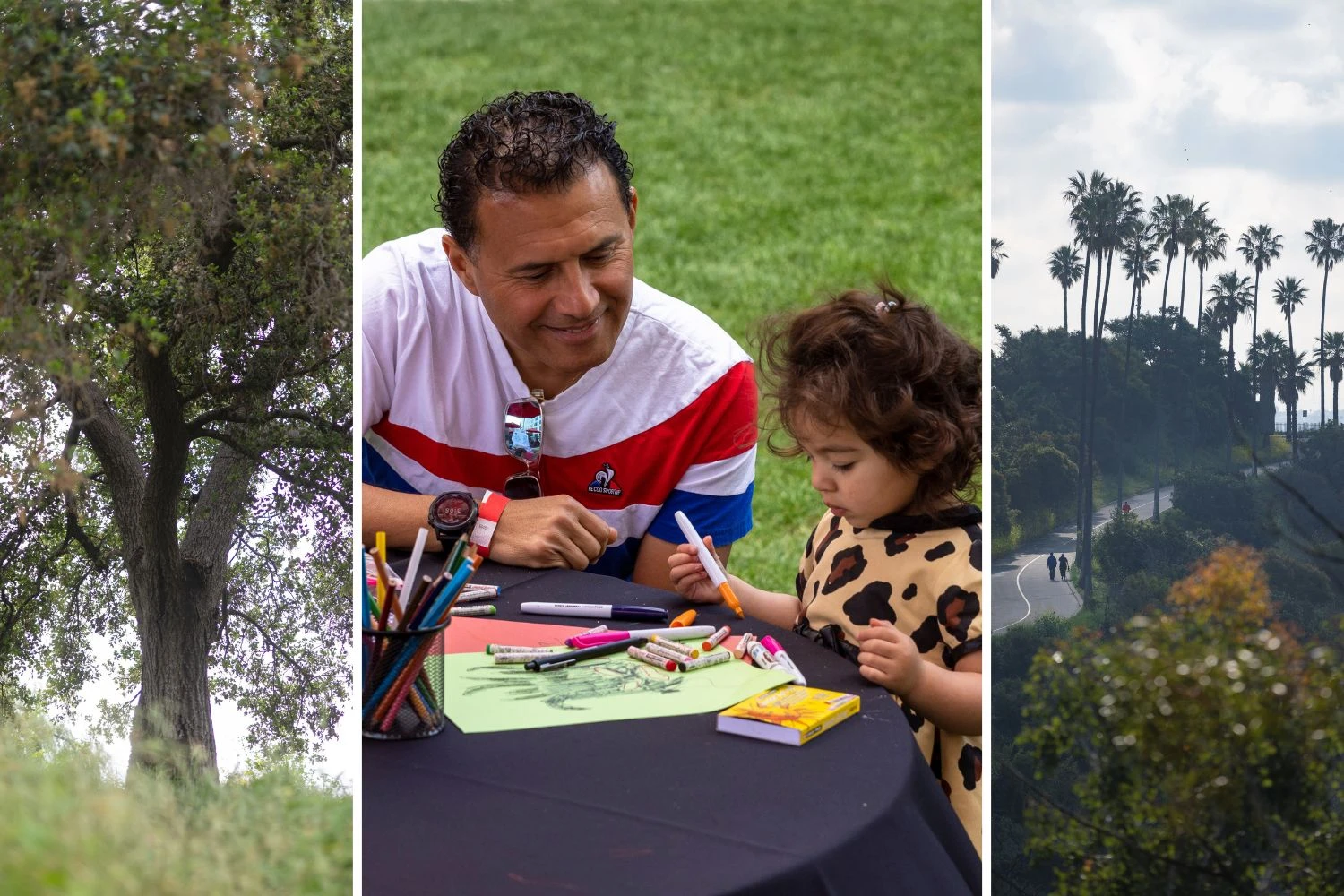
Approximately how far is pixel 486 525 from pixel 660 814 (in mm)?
1052

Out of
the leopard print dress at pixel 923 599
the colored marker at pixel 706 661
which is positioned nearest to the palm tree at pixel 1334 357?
the leopard print dress at pixel 923 599

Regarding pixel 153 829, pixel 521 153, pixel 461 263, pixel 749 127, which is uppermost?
pixel 749 127

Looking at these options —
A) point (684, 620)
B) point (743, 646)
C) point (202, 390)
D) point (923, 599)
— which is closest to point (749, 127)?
point (923, 599)

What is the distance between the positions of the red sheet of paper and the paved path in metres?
0.38

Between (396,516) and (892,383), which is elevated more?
(892,383)

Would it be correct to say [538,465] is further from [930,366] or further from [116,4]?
[116,4]

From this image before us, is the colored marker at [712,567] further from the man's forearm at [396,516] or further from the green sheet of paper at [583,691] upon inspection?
the man's forearm at [396,516]

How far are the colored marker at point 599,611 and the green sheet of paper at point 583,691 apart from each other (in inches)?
7.4

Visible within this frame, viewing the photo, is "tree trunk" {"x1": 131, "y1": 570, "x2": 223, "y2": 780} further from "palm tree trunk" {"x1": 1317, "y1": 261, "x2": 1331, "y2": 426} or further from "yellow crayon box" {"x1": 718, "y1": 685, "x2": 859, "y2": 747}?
"palm tree trunk" {"x1": 1317, "y1": 261, "x2": 1331, "y2": 426}

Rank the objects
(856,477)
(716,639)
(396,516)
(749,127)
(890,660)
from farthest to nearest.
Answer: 1. (749,127)
2. (396,516)
3. (856,477)
4. (716,639)
5. (890,660)

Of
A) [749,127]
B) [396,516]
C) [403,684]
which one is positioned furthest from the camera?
[749,127]

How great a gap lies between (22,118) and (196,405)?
296 mm

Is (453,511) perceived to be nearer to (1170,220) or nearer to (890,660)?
(890,660)

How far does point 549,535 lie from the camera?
7.59ft
